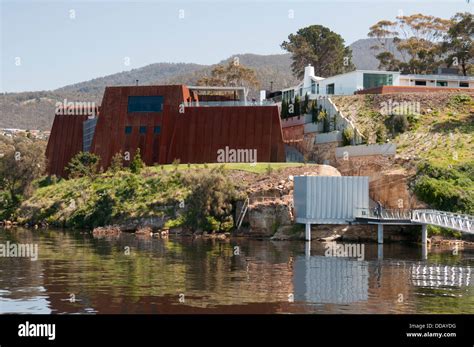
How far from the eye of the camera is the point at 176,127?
272 feet

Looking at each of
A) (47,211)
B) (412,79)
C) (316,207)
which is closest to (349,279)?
(316,207)

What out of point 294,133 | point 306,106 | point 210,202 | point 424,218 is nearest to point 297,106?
point 306,106

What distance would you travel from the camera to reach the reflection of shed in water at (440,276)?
40.3m

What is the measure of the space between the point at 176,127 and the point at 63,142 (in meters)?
16.3

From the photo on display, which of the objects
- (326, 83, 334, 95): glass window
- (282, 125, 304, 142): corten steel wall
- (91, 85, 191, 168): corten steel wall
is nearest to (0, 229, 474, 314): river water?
(91, 85, 191, 168): corten steel wall

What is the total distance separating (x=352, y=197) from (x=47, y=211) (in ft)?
101

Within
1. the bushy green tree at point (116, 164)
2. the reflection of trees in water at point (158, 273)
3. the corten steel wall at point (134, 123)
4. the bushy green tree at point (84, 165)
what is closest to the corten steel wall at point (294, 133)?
the corten steel wall at point (134, 123)

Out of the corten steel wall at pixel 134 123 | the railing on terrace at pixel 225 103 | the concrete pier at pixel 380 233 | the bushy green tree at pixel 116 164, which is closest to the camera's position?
the concrete pier at pixel 380 233

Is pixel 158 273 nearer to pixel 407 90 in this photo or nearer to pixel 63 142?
pixel 407 90

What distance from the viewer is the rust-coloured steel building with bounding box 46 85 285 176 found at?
267ft

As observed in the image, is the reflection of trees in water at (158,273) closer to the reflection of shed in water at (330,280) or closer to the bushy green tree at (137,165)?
the reflection of shed in water at (330,280)

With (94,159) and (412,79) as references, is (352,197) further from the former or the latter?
(412,79)

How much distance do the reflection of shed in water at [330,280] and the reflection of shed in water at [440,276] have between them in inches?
99.4

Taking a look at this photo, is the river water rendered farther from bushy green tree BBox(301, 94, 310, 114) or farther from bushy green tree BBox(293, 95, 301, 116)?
bushy green tree BBox(293, 95, 301, 116)
